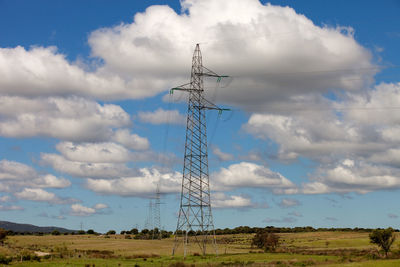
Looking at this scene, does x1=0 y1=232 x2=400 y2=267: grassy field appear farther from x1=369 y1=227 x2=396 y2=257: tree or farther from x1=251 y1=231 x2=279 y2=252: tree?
x1=251 y1=231 x2=279 y2=252: tree

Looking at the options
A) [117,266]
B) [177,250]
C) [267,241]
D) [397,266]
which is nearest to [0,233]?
[177,250]

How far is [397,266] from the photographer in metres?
69.1

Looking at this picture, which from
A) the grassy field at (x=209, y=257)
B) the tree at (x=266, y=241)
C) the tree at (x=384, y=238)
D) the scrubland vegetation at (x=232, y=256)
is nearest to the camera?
the grassy field at (x=209, y=257)

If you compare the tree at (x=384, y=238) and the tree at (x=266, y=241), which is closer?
the tree at (x=384, y=238)

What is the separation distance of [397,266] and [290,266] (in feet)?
51.4

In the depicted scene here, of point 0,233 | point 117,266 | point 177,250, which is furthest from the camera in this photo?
point 0,233

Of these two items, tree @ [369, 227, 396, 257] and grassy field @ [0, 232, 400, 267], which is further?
tree @ [369, 227, 396, 257]

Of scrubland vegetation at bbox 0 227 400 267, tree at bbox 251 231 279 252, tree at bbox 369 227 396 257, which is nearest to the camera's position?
scrubland vegetation at bbox 0 227 400 267

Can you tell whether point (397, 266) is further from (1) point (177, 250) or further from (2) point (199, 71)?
(1) point (177, 250)

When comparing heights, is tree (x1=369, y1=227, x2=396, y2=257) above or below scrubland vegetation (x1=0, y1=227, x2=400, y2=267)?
above

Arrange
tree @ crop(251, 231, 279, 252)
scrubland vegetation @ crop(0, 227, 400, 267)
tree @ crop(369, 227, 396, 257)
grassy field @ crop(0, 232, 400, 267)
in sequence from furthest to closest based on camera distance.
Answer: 1. tree @ crop(251, 231, 279, 252)
2. tree @ crop(369, 227, 396, 257)
3. scrubland vegetation @ crop(0, 227, 400, 267)
4. grassy field @ crop(0, 232, 400, 267)

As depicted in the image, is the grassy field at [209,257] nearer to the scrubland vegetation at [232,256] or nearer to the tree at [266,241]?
the scrubland vegetation at [232,256]

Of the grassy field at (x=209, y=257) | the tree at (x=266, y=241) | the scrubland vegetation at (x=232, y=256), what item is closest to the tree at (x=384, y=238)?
the scrubland vegetation at (x=232, y=256)

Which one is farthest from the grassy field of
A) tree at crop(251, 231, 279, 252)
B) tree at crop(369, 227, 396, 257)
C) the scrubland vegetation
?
tree at crop(251, 231, 279, 252)
